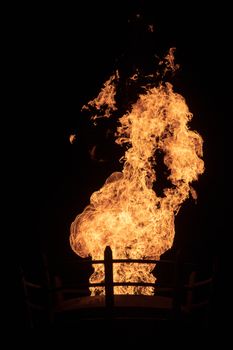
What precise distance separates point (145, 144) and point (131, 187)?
81 cm

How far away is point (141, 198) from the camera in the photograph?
1190 cm

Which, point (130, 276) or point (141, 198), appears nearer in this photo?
point (130, 276)

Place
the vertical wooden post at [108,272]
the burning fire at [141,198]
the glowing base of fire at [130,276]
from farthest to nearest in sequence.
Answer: the burning fire at [141,198] < the glowing base of fire at [130,276] < the vertical wooden post at [108,272]

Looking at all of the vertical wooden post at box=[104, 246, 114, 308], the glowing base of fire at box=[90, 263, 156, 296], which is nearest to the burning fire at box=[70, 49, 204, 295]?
the glowing base of fire at box=[90, 263, 156, 296]

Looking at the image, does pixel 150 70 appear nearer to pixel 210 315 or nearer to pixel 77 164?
pixel 77 164

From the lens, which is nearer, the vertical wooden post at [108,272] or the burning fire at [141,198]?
the vertical wooden post at [108,272]

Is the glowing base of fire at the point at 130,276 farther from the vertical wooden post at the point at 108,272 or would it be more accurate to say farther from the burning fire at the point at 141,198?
the vertical wooden post at the point at 108,272

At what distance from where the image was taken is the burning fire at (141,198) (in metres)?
11.6

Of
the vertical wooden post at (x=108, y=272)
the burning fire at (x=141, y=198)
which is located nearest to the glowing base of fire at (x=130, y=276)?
the burning fire at (x=141, y=198)

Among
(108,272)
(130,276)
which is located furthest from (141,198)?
(108,272)

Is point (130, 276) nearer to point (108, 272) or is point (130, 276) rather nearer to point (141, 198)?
point (141, 198)

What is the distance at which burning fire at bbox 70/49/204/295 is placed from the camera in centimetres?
1155

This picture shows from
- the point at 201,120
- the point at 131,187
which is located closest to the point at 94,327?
the point at 131,187

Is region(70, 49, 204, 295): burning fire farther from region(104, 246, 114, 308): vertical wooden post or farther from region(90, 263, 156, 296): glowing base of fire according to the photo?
region(104, 246, 114, 308): vertical wooden post
